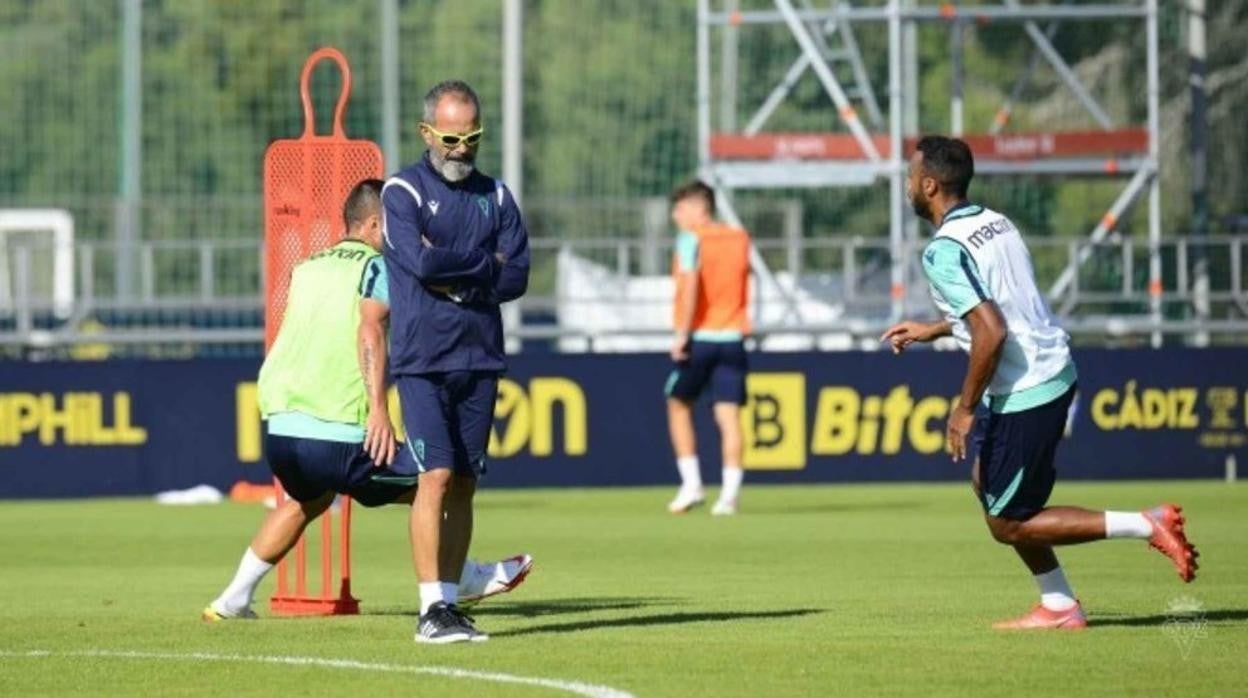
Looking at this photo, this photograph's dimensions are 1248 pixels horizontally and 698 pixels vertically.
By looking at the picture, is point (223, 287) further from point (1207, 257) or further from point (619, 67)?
point (1207, 257)

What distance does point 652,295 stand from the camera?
29.0 meters

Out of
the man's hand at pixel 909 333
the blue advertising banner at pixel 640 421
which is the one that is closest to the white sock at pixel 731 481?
the blue advertising banner at pixel 640 421

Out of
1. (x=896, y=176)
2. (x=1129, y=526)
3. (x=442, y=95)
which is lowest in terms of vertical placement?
(x=1129, y=526)

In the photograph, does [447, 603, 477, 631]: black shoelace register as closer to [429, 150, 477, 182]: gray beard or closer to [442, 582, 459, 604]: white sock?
[442, 582, 459, 604]: white sock

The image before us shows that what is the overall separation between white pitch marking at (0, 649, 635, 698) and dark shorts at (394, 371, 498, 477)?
0.99 meters

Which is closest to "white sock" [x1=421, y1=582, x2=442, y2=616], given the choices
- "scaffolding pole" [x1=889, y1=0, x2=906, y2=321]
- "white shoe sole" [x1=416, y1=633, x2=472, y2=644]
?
"white shoe sole" [x1=416, y1=633, x2=472, y2=644]

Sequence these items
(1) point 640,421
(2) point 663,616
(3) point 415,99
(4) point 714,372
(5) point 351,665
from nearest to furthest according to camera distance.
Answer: (5) point 351,665, (2) point 663,616, (4) point 714,372, (1) point 640,421, (3) point 415,99

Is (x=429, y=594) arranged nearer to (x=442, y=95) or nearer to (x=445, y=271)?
(x=445, y=271)

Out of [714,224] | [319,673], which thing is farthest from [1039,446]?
[714,224]

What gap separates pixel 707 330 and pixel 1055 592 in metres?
9.99

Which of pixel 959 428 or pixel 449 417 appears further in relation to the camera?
pixel 449 417

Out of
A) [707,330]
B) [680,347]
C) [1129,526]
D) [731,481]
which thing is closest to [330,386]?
[1129,526]

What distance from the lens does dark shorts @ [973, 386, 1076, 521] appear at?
12.0 meters

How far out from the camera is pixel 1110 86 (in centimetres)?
3300
